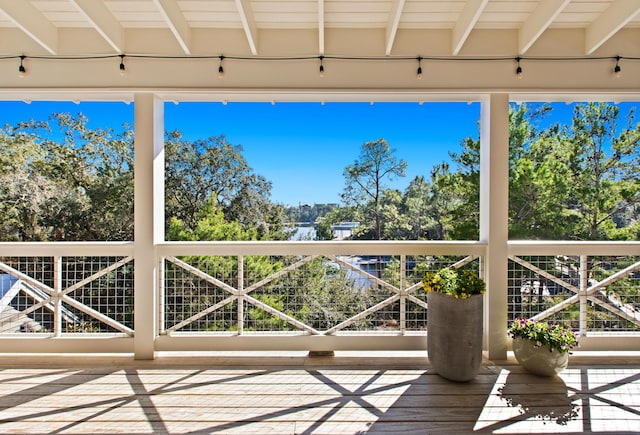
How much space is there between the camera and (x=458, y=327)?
7.78 ft

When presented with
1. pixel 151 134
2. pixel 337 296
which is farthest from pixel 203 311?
pixel 151 134

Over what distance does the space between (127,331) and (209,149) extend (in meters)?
2.56

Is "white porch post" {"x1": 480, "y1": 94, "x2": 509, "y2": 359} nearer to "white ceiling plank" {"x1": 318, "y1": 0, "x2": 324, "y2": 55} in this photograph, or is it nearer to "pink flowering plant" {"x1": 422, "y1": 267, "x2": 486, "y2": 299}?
"pink flowering plant" {"x1": 422, "y1": 267, "x2": 486, "y2": 299}

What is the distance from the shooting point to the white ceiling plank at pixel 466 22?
2.13 metres

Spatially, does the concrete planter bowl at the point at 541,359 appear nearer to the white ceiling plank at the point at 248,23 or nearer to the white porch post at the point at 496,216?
the white porch post at the point at 496,216

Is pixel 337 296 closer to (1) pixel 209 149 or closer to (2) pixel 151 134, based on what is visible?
(2) pixel 151 134

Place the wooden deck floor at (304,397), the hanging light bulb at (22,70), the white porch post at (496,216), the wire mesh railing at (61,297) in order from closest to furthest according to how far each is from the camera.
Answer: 1. the wooden deck floor at (304,397)
2. the hanging light bulb at (22,70)
3. the white porch post at (496,216)
4. the wire mesh railing at (61,297)

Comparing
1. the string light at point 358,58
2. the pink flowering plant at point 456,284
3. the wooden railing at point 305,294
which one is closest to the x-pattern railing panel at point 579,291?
the wooden railing at point 305,294

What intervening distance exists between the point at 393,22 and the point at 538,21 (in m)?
1.01

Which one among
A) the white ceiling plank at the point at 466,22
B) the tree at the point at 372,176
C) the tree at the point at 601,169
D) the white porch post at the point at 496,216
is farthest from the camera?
the tree at the point at 601,169

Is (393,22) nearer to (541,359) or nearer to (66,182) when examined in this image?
(541,359)

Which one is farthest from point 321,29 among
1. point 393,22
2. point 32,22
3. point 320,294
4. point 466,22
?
point 320,294

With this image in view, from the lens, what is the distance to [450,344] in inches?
93.7

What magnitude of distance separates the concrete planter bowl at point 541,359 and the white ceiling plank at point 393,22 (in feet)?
7.93
